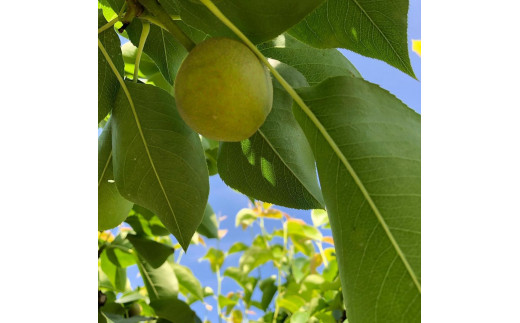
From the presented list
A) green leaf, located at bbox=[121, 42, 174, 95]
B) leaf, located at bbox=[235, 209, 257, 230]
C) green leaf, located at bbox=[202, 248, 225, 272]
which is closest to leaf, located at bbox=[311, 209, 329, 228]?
leaf, located at bbox=[235, 209, 257, 230]

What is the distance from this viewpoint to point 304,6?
0.57m

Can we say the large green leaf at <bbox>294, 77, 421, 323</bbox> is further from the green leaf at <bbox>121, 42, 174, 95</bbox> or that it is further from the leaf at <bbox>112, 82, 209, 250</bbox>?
the green leaf at <bbox>121, 42, 174, 95</bbox>

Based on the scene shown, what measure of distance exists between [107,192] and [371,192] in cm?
47

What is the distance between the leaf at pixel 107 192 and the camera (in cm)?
86

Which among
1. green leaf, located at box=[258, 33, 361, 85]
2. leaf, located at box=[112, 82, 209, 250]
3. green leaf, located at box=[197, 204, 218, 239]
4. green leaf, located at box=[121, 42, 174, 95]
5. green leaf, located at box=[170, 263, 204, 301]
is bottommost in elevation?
green leaf, located at box=[170, 263, 204, 301]

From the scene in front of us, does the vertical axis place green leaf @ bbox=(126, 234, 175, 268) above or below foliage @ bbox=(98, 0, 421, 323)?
below

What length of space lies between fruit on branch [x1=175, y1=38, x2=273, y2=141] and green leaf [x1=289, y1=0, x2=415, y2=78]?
0.17 metres

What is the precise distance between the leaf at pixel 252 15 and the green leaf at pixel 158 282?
1037 millimetres

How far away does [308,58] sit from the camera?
0.85 metres

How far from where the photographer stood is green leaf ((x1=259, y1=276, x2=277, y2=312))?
210 cm

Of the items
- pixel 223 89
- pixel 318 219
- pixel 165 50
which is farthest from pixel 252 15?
pixel 318 219

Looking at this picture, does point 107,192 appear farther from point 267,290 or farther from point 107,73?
point 267,290
